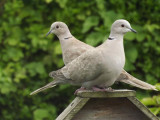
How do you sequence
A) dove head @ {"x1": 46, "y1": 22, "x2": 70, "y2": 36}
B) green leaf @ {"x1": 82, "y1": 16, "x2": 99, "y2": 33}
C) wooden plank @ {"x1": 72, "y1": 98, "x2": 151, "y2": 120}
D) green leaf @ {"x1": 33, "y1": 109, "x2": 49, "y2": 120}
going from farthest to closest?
green leaf @ {"x1": 33, "y1": 109, "x2": 49, "y2": 120} → green leaf @ {"x1": 82, "y1": 16, "x2": 99, "y2": 33} → dove head @ {"x1": 46, "y1": 22, "x2": 70, "y2": 36} → wooden plank @ {"x1": 72, "y1": 98, "x2": 151, "y2": 120}

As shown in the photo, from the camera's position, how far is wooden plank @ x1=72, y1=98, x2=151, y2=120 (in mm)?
2906

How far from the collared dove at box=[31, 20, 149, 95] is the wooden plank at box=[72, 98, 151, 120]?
0.18m

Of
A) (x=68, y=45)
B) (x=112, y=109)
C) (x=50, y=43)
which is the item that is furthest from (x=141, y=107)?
(x=50, y=43)

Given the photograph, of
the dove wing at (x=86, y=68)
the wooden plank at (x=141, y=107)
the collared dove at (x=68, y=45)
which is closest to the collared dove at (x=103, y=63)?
the dove wing at (x=86, y=68)

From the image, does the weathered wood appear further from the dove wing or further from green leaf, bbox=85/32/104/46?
green leaf, bbox=85/32/104/46

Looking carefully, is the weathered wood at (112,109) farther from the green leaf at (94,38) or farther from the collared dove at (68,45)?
the green leaf at (94,38)

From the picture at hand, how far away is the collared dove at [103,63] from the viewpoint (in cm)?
256

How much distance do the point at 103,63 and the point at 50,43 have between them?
3.34m

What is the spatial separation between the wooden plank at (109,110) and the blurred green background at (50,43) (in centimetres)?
226

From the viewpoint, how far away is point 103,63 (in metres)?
2.59

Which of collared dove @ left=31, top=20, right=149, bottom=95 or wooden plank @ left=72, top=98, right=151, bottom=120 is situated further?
wooden plank @ left=72, top=98, right=151, bottom=120

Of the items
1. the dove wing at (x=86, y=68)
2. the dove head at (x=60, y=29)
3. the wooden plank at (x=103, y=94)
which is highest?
the dove head at (x=60, y=29)

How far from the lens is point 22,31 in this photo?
6.13 metres

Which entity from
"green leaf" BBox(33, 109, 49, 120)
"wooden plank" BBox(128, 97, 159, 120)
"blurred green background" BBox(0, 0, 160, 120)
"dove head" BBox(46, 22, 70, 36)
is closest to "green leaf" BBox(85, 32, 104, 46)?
"blurred green background" BBox(0, 0, 160, 120)
